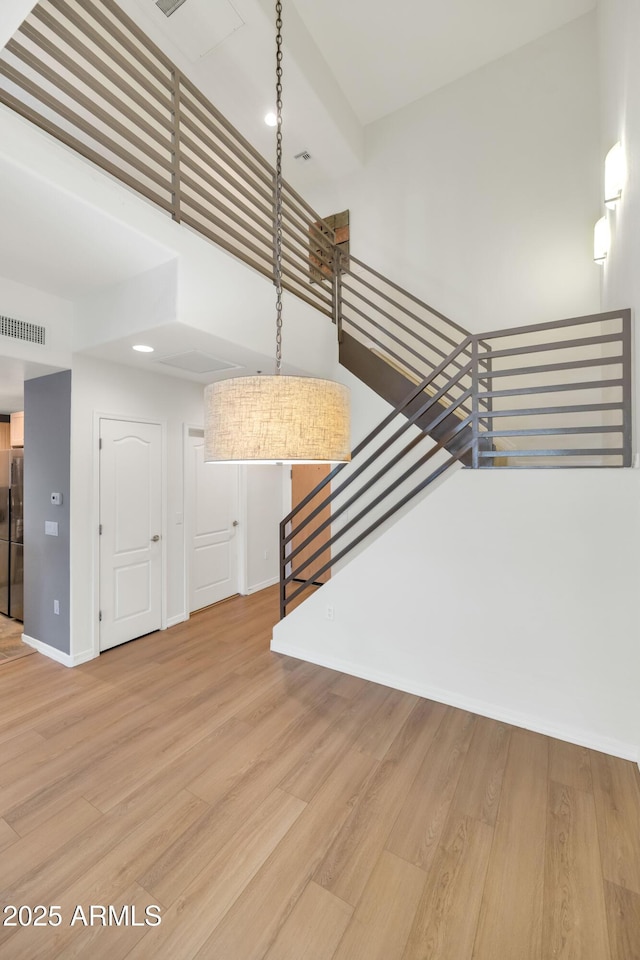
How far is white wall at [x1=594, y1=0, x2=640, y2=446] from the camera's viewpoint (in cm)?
235

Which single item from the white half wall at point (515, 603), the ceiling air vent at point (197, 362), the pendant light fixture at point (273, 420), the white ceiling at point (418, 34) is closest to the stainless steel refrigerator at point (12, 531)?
the ceiling air vent at point (197, 362)

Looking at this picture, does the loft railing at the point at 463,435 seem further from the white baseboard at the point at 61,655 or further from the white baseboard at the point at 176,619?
the white baseboard at the point at 61,655

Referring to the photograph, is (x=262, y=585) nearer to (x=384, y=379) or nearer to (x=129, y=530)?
(x=129, y=530)

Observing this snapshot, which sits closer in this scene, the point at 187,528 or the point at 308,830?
the point at 308,830

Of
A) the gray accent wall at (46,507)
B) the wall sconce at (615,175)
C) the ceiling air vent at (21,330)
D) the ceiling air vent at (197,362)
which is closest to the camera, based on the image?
the wall sconce at (615,175)

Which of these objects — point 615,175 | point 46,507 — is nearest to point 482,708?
point 615,175

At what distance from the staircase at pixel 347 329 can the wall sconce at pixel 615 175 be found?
848mm

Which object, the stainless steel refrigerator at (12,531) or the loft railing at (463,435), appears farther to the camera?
the stainless steel refrigerator at (12,531)

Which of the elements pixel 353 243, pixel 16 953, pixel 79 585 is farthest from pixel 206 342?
pixel 353 243

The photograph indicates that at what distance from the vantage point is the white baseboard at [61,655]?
11.1ft

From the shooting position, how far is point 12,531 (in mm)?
4219

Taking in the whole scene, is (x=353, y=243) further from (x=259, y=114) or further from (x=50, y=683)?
(x=50, y=683)

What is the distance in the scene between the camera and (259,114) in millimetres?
4695

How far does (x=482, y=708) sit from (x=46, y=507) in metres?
3.84
